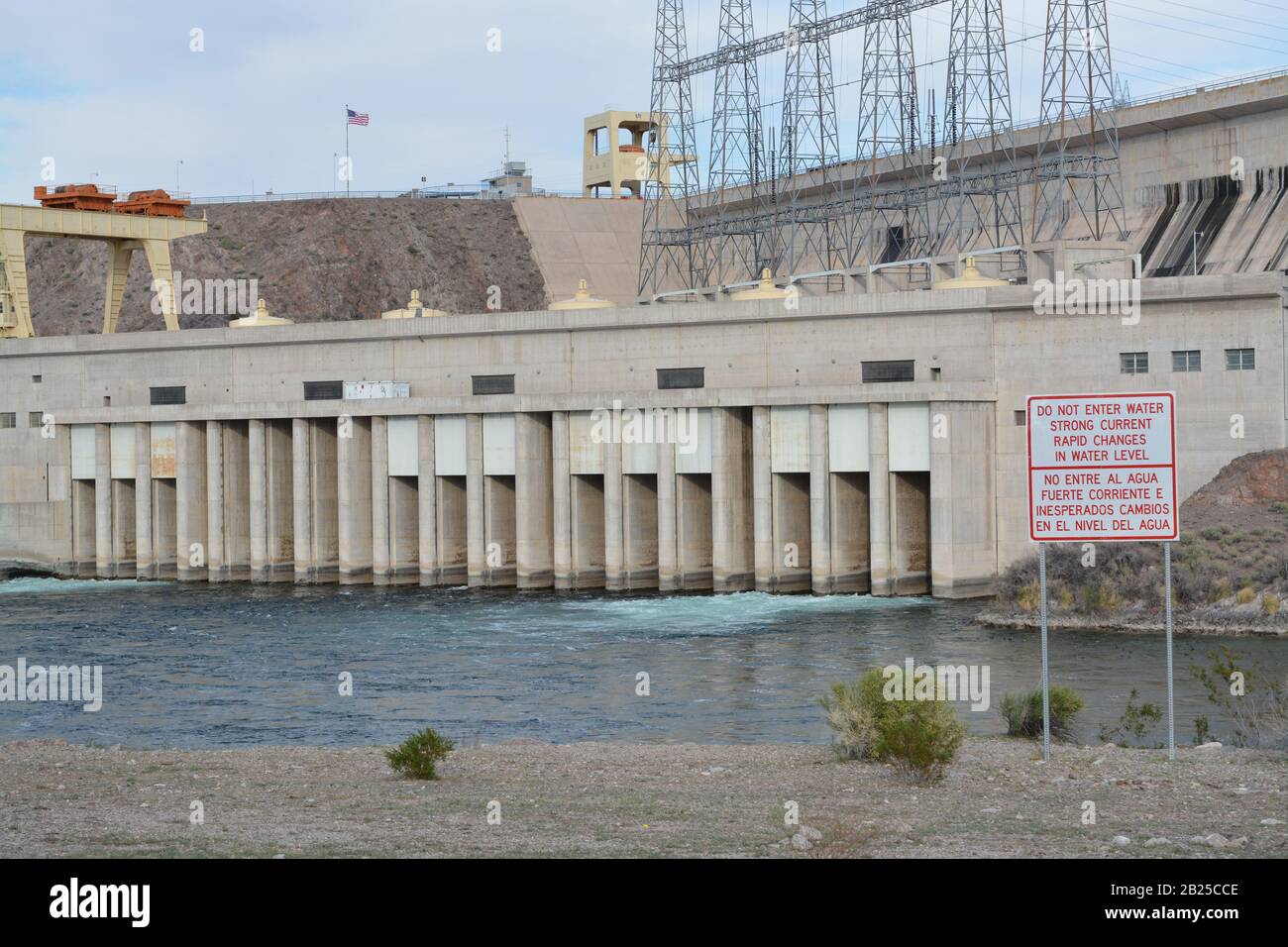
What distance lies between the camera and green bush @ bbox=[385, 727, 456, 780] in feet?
55.7

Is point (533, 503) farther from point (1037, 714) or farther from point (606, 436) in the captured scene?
point (1037, 714)

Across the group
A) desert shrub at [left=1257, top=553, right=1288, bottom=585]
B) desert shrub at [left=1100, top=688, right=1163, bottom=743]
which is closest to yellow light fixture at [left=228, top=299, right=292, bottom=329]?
desert shrub at [left=1257, top=553, right=1288, bottom=585]

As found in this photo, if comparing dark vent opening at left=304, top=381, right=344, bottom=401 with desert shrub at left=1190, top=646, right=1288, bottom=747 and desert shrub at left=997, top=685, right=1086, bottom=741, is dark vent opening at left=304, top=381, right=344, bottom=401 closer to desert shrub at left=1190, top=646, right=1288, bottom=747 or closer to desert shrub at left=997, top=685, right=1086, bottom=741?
desert shrub at left=1190, top=646, right=1288, bottom=747

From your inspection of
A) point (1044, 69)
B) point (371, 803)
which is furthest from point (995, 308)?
point (371, 803)

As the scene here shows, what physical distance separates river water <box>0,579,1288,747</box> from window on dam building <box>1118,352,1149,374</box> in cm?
760

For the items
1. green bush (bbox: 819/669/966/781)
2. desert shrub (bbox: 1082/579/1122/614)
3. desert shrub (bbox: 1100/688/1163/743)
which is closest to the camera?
green bush (bbox: 819/669/966/781)

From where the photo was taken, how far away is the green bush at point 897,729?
52.5ft

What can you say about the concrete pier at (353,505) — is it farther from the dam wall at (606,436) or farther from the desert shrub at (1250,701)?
the desert shrub at (1250,701)

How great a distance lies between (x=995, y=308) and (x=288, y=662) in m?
21.3

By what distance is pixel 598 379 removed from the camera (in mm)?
47906

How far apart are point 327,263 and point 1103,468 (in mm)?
83041

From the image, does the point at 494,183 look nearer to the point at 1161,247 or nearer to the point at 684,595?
the point at 1161,247

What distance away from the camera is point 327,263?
310 ft

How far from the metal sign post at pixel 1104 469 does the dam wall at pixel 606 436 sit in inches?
948
